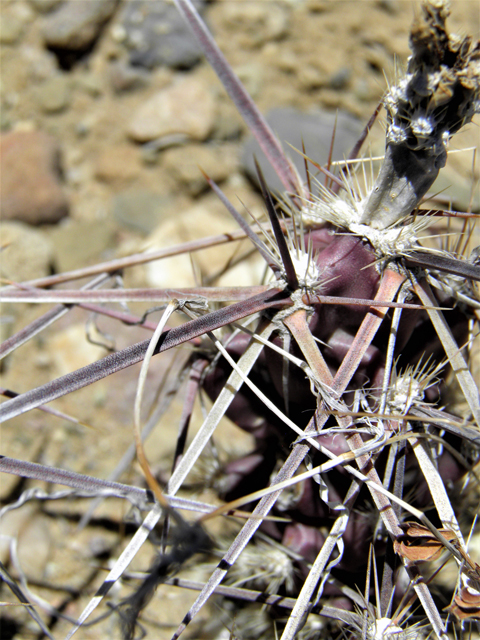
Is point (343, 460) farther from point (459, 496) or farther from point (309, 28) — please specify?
point (309, 28)

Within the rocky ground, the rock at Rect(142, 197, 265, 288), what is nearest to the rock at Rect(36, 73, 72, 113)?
the rocky ground

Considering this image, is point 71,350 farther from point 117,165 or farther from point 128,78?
point 128,78

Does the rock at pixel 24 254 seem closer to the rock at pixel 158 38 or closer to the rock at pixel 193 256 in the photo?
the rock at pixel 193 256

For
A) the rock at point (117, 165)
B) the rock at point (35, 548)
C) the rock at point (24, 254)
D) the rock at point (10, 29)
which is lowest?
the rock at point (35, 548)

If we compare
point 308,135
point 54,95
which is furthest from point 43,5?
point 308,135

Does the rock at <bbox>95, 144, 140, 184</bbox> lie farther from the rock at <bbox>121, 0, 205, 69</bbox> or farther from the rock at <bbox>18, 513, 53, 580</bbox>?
the rock at <bbox>18, 513, 53, 580</bbox>

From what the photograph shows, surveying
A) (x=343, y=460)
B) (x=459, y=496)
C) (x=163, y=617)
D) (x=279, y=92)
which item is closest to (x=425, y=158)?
(x=343, y=460)

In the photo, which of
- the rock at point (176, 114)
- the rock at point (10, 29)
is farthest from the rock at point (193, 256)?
the rock at point (10, 29)
